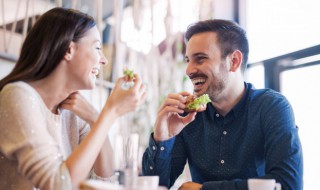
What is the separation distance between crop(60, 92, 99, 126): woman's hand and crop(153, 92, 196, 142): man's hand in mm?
374

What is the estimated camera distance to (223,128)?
215 centimetres

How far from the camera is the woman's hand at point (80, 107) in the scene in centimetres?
176

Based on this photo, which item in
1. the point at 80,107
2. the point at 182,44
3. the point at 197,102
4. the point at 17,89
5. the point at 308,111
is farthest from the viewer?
the point at 182,44

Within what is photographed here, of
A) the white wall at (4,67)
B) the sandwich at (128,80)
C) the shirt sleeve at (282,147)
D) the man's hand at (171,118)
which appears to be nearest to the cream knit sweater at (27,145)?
the sandwich at (128,80)

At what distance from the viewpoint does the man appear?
183 cm

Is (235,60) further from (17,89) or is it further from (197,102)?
(17,89)

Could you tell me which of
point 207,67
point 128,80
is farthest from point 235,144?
point 128,80

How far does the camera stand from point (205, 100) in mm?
2000

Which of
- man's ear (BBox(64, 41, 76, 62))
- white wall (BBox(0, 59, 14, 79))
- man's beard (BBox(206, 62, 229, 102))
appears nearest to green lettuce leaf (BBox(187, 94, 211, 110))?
Answer: man's beard (BBox(206, 62, 229, 102))

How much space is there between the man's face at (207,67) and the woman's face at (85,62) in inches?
29.1

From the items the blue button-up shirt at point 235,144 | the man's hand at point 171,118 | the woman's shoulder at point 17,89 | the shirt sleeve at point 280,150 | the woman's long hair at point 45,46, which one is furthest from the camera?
the man's hand at point 171,118

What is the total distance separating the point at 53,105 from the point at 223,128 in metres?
0.95

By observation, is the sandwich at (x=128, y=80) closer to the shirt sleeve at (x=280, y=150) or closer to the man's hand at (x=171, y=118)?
the man's hand at (x=171, y=118)

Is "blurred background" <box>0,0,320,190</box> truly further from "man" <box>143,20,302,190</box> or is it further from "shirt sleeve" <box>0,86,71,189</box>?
"shirt sleeve" <box>0,86,71,189</box>
